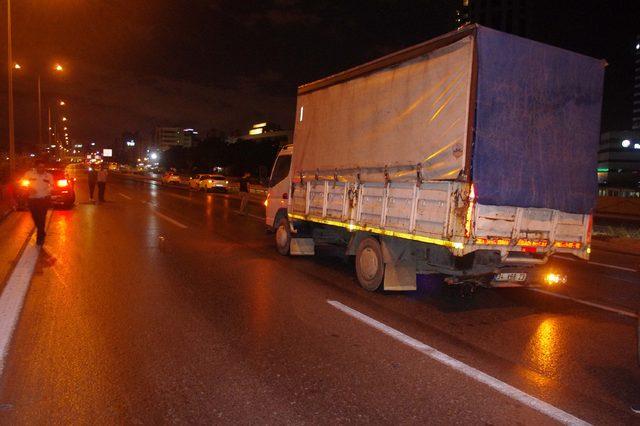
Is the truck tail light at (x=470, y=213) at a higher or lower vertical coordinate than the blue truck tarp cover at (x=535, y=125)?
lower

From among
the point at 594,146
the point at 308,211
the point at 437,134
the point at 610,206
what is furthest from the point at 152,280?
Result: the point at 610,206

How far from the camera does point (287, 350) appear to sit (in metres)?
5.35

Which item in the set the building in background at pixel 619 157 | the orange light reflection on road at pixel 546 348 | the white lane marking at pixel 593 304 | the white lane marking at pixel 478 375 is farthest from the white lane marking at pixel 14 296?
the building in background at pixel 619 157

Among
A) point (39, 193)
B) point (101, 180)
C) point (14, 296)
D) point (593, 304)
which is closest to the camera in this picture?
point (14, 296)

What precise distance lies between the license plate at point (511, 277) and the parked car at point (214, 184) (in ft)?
120

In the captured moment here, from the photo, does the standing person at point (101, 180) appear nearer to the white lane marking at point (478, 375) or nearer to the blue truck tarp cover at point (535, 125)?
the white lane marking at point (478, 375)

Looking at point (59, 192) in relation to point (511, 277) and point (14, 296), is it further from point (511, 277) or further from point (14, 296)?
point (511, 277)

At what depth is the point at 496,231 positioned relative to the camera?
678 centimetres

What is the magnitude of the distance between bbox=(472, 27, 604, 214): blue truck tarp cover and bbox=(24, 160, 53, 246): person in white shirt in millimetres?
9446

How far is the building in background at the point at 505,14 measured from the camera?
102 metres

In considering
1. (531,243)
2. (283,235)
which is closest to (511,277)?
(531,243)

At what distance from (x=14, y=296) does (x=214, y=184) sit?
3544 cm

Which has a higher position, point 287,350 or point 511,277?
point 511,277

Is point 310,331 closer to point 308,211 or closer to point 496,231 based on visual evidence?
point 496,231
